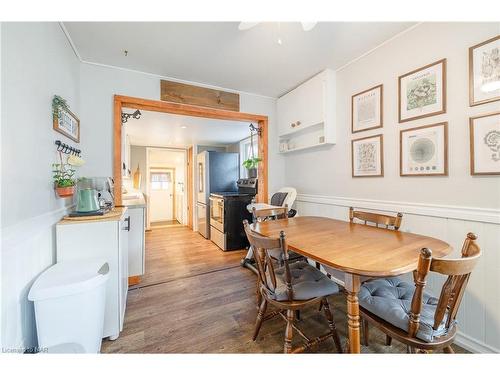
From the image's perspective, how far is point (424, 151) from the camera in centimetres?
166

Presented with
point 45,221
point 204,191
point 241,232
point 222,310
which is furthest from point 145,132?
point 222,310

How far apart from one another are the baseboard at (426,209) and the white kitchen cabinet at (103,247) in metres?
2.16

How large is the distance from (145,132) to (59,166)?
316 cm

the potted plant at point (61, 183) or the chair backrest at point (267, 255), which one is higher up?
the potted plant at point (61, 183)

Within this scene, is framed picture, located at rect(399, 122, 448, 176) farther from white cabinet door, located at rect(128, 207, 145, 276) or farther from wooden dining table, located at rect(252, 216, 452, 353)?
white cabinet door, located at rect(128, 207, 145, 276)

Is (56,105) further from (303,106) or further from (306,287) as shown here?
(303,106)

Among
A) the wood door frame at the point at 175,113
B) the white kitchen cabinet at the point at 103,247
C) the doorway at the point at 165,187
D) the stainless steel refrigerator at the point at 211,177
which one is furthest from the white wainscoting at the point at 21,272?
the doorway at the point at 165,187

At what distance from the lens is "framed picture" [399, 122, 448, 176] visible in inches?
61.3

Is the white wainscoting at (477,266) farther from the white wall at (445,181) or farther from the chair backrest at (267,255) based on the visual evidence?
the chair backrest at (267,255)

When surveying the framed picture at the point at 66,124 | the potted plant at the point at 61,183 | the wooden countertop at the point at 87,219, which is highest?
the framed picture at the point at 66,124

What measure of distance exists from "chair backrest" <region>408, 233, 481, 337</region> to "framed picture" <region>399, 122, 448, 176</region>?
79 cm

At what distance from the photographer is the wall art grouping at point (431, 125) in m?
1.33

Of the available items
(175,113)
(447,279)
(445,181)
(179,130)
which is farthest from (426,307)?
(179,130)

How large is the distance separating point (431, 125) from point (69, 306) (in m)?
2.66
